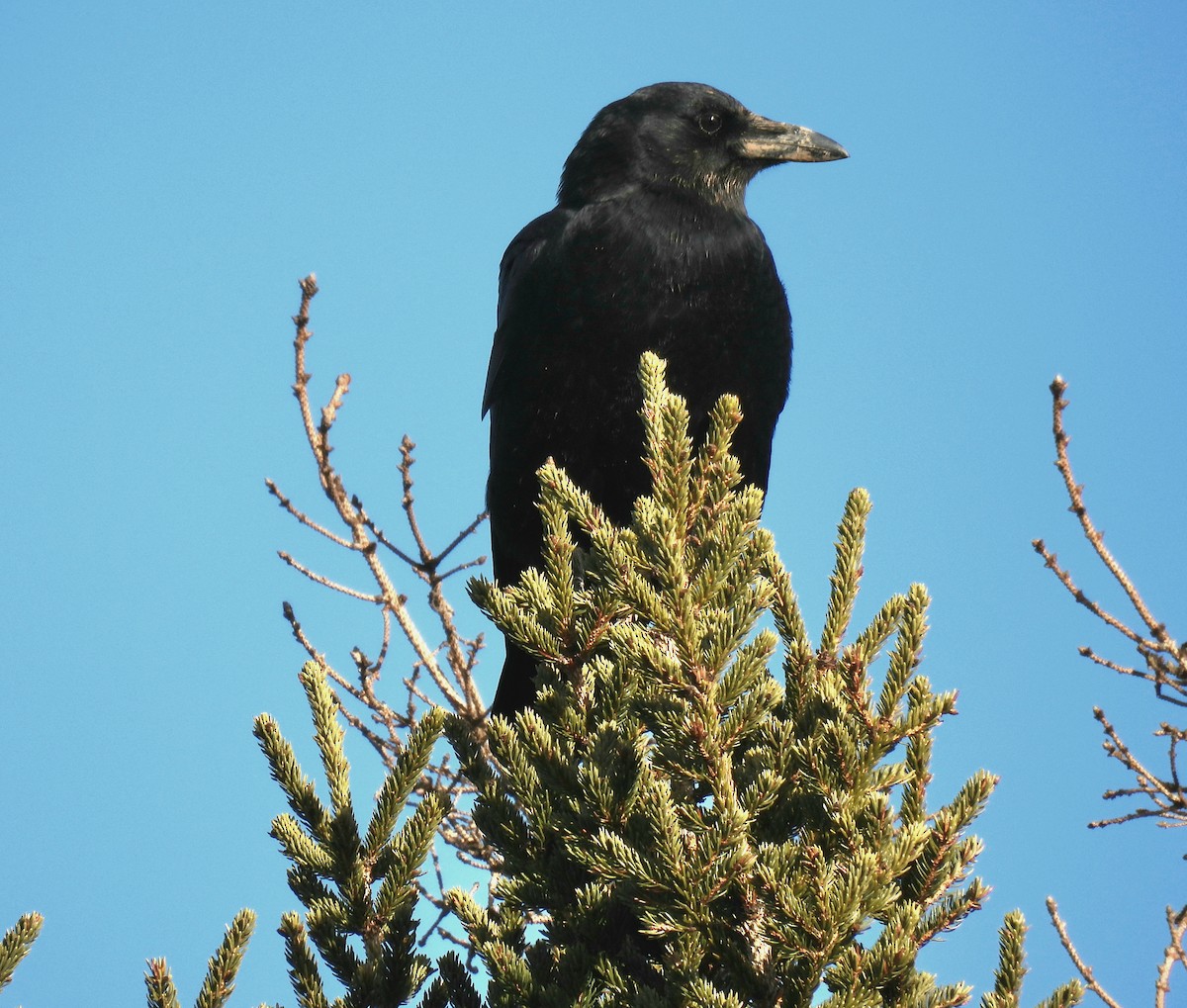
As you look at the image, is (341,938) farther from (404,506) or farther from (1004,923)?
(404,506)

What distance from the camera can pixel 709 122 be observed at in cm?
480

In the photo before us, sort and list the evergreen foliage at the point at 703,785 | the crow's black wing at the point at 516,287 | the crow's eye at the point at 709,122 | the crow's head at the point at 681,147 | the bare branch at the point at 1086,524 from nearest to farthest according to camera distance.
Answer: the evergreen foliage at the point at 703,785 < the bare branch at the point at 1086,524 < the crow's black wing at the point at 516,287 < the crow's head at the point at 681,147 < the crow's eye at the point at 709,122

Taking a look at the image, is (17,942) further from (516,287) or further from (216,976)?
(516,287)

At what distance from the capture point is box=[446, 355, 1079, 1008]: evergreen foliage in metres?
1.72

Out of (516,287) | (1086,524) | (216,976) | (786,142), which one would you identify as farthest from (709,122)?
(216,976)

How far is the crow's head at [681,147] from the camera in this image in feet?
15.1

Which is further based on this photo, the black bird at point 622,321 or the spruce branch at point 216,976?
the black bird at point 622,321

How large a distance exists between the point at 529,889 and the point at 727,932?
0.38 m

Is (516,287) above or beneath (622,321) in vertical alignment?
above

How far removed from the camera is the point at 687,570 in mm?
1961

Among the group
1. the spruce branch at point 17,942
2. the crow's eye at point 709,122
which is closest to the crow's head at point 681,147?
the crow's eye at point 709,122

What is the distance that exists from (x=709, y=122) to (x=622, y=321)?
45.4 inches

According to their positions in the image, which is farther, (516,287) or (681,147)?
(681,147)

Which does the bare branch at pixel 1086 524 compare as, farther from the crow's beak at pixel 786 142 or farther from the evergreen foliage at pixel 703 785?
the crow's beak at pixel 786 142
